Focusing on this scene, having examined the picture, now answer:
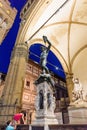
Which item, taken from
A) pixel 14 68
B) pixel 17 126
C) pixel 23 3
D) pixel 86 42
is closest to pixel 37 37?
pixel 23 3

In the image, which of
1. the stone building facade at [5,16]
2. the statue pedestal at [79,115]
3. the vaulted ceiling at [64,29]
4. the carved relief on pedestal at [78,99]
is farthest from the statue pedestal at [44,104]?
the stone building facade at [5,16]

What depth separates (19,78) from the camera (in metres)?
6.85

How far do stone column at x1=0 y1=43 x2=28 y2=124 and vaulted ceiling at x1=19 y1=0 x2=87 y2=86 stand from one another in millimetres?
1216

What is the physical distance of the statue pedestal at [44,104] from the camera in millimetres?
3750

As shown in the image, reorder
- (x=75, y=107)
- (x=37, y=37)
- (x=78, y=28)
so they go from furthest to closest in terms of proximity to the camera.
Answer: (x=78, y=28)
(x=37, y=37)
(x=75, y=107)

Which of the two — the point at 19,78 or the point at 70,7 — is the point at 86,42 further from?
the point at 19,78

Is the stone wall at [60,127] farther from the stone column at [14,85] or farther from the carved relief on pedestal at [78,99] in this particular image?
the carved relief on pedestal at [78,99]

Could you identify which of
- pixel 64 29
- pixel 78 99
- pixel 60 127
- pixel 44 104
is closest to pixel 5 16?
pixel 64 29

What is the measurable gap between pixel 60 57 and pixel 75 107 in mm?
6045

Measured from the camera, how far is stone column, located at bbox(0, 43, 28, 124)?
588cm

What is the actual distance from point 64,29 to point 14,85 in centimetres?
646

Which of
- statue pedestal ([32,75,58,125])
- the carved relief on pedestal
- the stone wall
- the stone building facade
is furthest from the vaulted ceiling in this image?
the stone wall

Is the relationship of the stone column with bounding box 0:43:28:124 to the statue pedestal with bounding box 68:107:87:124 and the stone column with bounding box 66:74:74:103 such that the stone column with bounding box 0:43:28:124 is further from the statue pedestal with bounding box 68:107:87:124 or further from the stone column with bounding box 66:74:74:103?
the stone column with bounding box 66:74:74:103

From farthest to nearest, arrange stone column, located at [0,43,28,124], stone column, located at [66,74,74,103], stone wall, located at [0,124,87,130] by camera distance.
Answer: stone column, located at [66,74,74,103] < stone column, located at [0,43,28,124] < stone wall, located at [0,124,87,130]
